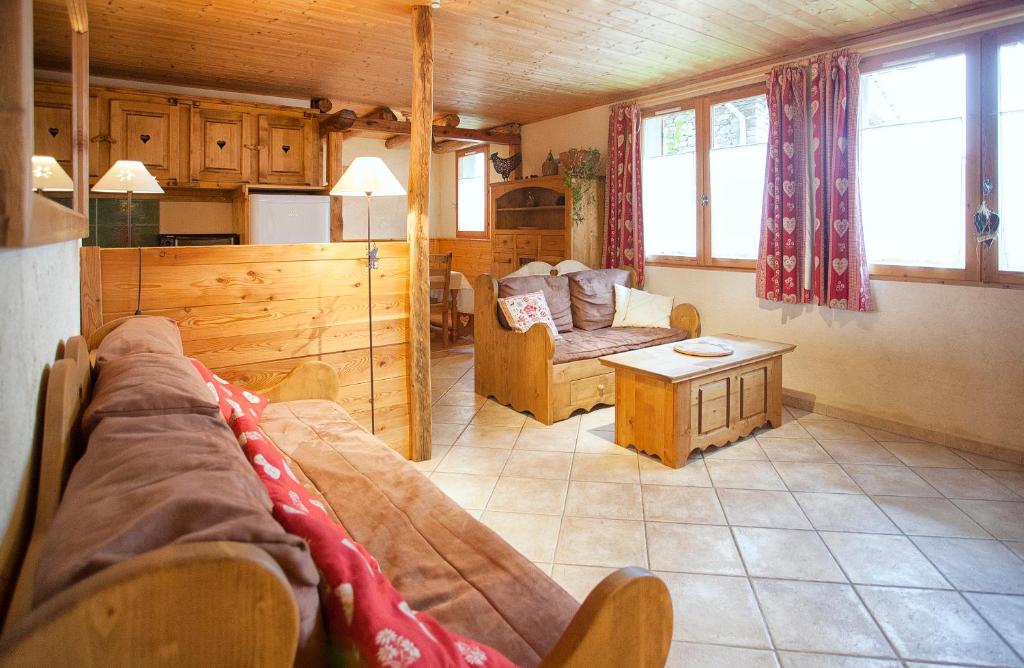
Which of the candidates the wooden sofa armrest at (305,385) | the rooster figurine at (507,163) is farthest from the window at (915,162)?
the rooster figurine at (507,163)

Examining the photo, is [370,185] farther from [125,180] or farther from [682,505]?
[682,505]

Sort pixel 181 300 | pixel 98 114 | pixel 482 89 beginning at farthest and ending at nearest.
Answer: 1. pixel 482 89
2. pixel 98 114
3. pixel 181 300

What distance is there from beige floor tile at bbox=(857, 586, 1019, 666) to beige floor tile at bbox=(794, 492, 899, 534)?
1.66 feet

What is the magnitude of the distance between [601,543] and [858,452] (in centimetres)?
199

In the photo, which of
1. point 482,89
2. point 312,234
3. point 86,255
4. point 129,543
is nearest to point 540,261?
point 482,89

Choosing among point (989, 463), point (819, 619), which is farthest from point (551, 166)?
point (819, 619)

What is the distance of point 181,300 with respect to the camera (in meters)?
2.84

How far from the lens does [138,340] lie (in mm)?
1838

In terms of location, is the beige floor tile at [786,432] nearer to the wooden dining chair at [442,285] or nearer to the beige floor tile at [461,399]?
the beige floor tile at [461,399]

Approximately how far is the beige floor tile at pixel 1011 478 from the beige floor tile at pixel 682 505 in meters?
1.51

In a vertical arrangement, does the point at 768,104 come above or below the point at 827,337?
above

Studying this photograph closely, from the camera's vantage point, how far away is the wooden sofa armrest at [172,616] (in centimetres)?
65

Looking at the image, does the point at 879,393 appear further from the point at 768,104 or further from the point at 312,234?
the point at 312,234

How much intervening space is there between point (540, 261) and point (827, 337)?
2.87 metres
